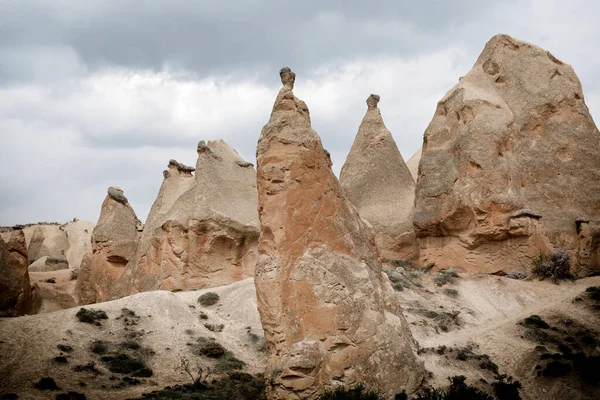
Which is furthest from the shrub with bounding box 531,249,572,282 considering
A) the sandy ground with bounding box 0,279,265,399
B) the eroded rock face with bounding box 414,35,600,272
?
the sandy ground with bounding box 0,279,265,399

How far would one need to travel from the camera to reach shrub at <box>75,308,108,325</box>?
20875 mm

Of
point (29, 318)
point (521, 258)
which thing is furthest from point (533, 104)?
point (29, 318)

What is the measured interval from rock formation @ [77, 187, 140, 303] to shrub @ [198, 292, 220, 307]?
6.93 m

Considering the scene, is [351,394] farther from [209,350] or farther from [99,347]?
[99,347]

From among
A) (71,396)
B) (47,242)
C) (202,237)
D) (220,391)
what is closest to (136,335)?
(220,391)

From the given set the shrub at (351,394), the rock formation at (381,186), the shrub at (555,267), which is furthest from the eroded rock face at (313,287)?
the rock formation at (381,186)

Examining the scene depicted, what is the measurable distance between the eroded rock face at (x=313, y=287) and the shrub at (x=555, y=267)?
1192 centimetres

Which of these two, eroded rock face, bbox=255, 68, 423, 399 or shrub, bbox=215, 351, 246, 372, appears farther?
shrub, bbox=215, 351, 246, 372

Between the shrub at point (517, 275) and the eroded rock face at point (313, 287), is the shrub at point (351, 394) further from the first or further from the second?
the shrub at point (517, 275)

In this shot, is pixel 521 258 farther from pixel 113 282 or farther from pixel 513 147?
pixel 113 282

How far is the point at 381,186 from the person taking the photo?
33906mm

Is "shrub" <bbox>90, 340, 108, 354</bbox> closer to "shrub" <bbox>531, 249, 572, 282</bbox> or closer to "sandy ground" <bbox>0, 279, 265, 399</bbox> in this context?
"sandy ground" <bbox>0, 279, 265, 399</bbox>

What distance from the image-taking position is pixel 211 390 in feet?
56.4

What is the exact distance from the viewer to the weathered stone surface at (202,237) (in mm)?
28938
